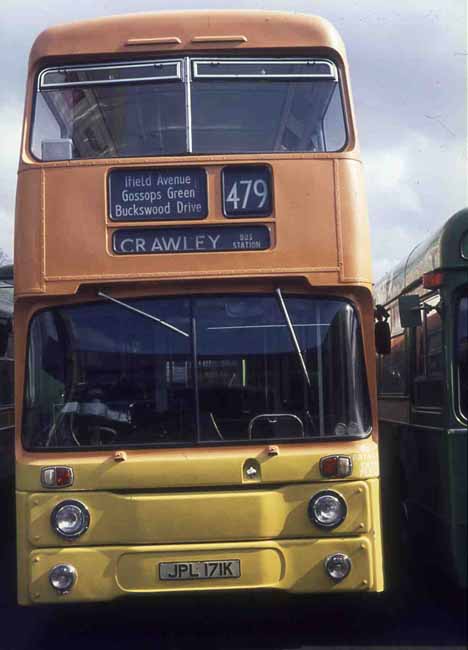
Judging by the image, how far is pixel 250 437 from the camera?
312 inches

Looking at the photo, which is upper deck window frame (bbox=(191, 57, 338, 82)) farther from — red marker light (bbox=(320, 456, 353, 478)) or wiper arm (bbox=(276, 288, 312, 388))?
red marker light (bbox=(320, 456, 353, 478))

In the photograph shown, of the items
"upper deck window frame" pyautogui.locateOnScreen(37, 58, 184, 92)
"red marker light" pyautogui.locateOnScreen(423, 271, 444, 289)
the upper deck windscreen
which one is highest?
"upper deck window frame" pyautogui.locateOnScreen(37, 58, 184, 92)

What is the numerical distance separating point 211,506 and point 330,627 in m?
1.52

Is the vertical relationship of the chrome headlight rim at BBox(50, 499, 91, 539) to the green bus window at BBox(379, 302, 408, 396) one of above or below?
below

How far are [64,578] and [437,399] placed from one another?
10.3 feet

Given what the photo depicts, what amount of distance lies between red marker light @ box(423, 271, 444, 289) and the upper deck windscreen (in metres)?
1.25

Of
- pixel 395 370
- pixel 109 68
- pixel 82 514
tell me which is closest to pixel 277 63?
pixel 109 68

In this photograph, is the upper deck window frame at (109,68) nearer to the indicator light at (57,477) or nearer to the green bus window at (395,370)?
the indicator light at (57,477)

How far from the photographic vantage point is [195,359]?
26.2 ft

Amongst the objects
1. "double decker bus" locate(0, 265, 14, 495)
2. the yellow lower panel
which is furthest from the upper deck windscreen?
"double decker bus" locate(0, 265, 14, 495)

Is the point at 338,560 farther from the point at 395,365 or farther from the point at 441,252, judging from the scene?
the point at 395,365

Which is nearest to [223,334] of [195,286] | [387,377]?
[195,286]

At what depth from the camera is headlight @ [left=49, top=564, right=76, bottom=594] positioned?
25.2 feet

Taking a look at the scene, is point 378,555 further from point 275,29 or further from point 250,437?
point 275,29
